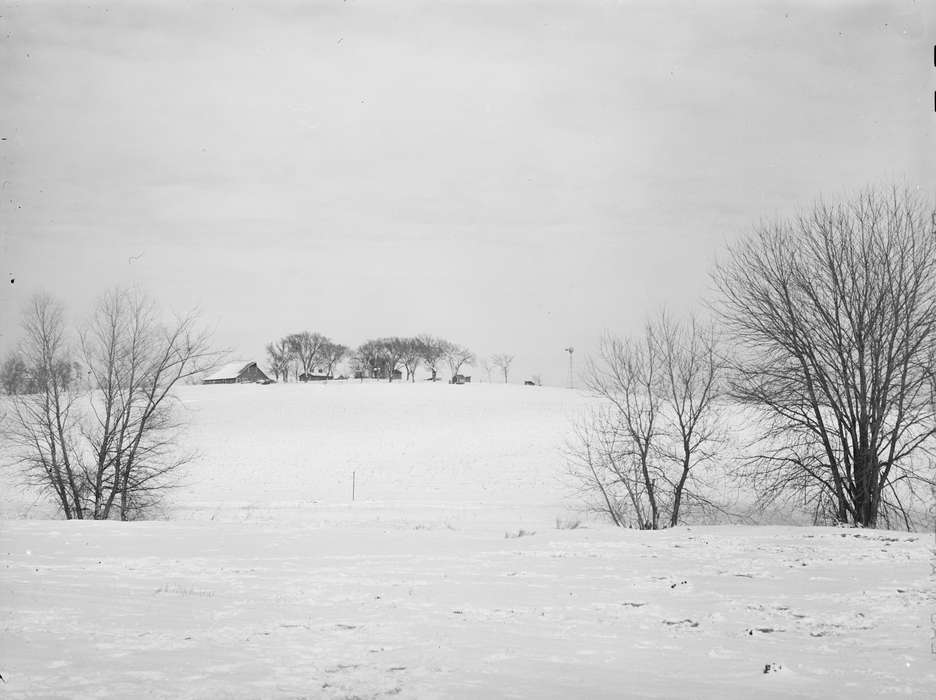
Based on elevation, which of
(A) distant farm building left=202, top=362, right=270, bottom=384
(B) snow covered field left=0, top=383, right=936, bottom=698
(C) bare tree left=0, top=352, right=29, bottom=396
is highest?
(A) distant farm building left=202, top=362, right=270, bottom=384

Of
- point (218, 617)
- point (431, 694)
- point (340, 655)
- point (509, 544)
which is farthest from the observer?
point (509, 544)

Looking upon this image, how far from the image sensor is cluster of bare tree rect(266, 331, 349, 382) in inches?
5217

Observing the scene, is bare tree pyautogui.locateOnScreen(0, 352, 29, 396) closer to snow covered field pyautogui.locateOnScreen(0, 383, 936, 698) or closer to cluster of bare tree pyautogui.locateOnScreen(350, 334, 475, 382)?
snow covered field pyautogui.locateOnScreen(0, 383, 936, 698)

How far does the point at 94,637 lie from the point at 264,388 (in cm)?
7570

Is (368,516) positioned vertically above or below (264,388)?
below

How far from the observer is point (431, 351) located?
124875 mm

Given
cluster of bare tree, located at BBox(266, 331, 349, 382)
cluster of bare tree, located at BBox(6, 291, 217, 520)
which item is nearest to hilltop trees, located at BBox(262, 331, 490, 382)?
cluster of bare tree, located at BBox(266, 331, 349, 382)

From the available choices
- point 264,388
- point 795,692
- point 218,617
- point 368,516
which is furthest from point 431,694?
point 264,388

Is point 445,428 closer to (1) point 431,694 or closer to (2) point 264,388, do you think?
(2) point 264,388

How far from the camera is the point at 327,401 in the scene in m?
68.5

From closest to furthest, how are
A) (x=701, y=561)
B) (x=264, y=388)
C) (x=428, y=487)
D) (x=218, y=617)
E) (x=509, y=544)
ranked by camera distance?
(x=218, y=617) → (x=701, y=561) → (x=509, y=544) → (x=428, y=487) → (x=264, y=388)

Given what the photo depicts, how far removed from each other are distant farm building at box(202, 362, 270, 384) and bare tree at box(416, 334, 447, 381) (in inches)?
1041

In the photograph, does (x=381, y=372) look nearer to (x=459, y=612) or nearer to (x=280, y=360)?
(x=280, y=360)

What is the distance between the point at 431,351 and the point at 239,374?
107ft
